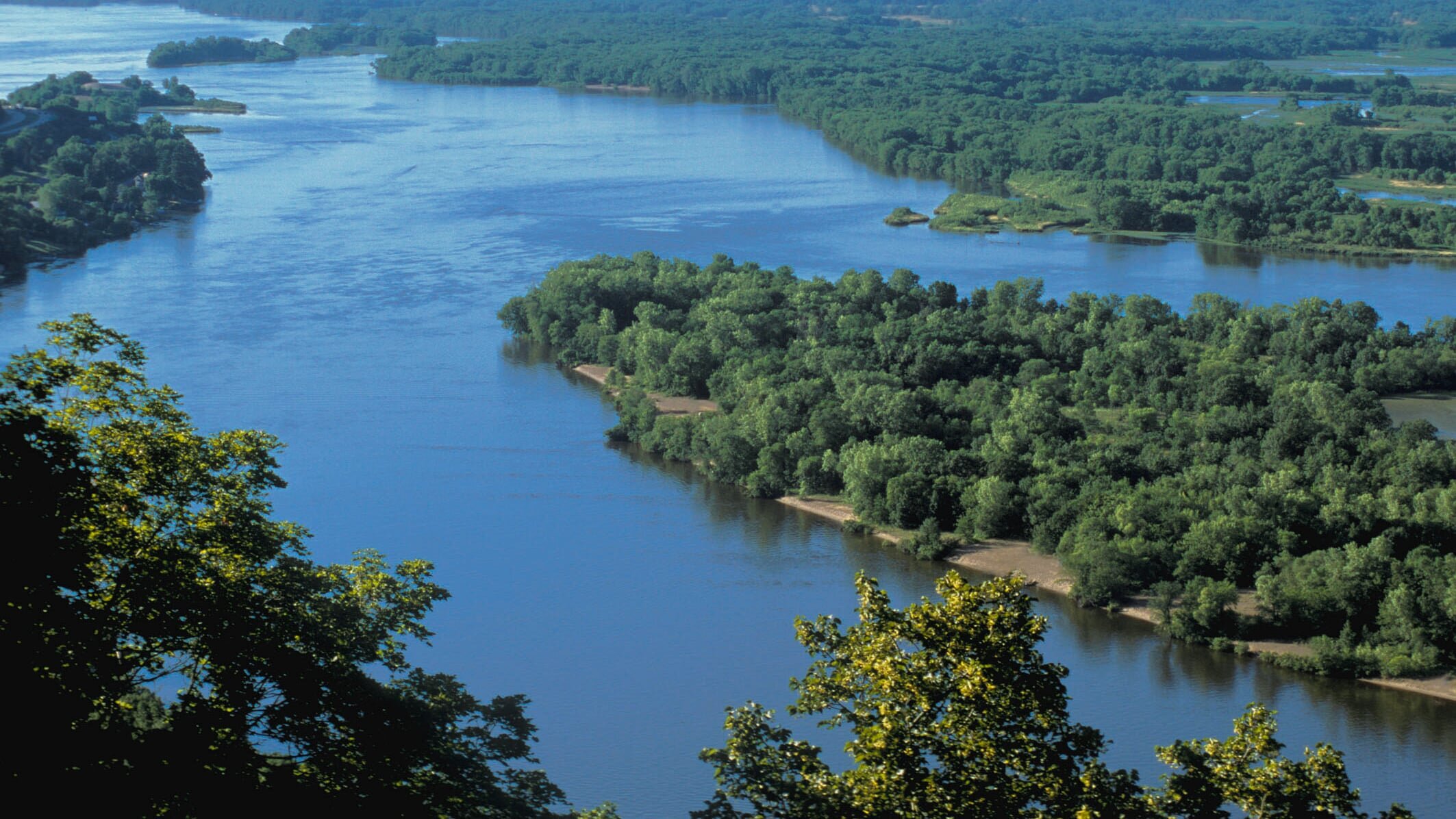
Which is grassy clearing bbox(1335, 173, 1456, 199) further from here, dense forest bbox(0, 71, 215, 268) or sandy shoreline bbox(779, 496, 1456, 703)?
dense forest bbox(0, 71, 215, 268)

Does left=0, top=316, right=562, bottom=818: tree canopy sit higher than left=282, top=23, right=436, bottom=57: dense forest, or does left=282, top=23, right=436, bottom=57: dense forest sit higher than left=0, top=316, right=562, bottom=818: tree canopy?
left=282, top=23, right=436, bottom=57: dense forest

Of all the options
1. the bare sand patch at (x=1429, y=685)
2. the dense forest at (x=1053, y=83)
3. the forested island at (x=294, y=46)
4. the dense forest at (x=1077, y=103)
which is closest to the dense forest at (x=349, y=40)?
the forested island at (x=294, y=46)

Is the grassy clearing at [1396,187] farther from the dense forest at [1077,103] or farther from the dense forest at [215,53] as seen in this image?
the dense forest at [215,53]

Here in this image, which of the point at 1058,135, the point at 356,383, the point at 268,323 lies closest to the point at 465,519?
the point at 356,383

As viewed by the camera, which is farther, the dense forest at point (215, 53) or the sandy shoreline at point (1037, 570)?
the dense forest at point (215, 53)

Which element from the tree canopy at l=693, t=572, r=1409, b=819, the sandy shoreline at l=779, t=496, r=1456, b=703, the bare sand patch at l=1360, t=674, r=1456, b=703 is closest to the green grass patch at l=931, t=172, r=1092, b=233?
the sandy shoreline at l=779, t=496, r=1456, b=703

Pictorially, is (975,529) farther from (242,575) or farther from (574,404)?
(242,575)
